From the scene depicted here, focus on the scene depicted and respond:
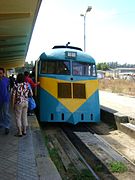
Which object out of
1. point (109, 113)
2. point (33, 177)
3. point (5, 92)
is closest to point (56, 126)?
point (109, 113)

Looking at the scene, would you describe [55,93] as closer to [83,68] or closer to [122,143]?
[83,68]

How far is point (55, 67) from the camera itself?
14.4 meters

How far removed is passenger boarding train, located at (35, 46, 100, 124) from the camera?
13680 mm

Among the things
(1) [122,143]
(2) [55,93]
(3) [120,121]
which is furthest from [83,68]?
(1) [122,143]

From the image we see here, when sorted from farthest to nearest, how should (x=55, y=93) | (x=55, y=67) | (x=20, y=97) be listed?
(x=55, y=67) → (x=55, y=93) → (x=20, y=97)

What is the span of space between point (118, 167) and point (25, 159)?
8.00 ft

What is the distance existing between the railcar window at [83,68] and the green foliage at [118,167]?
19.8 ft

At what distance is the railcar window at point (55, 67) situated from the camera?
47.0 ft

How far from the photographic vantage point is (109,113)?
15930 millimetres

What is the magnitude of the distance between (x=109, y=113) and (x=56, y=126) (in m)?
2.42

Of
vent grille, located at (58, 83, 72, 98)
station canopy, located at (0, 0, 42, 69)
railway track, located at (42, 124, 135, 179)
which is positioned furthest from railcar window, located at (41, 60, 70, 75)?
railway track, located at (42, 124, 135, 179)

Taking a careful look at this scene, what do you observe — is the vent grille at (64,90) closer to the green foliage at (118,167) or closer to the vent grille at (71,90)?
the vent grille at (71,90)

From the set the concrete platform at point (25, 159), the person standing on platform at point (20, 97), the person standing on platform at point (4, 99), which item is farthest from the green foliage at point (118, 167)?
the person standing on platform at point (4, 99)

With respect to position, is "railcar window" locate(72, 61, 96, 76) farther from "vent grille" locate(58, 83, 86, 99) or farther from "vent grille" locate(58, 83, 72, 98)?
"vent grille" locate(58, 83, 72, 98)
